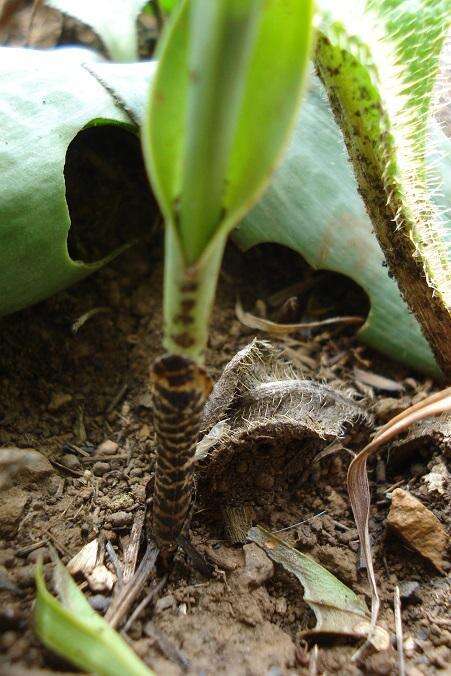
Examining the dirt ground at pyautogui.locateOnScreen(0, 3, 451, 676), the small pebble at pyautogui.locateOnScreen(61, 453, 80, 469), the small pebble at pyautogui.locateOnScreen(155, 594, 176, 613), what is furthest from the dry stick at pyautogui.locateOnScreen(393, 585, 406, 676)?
the small pebble at pyautogui.locateOnScreen(61, 453, 80, 469)

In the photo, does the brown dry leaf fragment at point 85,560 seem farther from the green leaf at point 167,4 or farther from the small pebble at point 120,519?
the green leaf at point 167,4

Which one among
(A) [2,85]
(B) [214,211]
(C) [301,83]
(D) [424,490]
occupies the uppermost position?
(C) [301,83]

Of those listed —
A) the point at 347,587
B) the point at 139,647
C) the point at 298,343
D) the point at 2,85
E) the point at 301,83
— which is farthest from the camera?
the point at 298,343

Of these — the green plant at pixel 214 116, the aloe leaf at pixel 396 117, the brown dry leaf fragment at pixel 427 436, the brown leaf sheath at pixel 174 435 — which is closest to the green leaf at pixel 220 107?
the green plant at pixel 214 116

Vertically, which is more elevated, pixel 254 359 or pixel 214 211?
pixel 214 211

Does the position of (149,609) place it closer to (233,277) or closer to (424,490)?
(424,490)

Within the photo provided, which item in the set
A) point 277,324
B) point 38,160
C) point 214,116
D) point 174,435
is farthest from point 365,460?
point 38,160

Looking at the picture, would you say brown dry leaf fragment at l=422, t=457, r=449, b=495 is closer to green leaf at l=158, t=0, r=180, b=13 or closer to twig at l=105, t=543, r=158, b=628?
twig at l=105, t=543, r=158, b=628

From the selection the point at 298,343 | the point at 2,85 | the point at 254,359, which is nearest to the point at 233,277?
the point at 298,343
